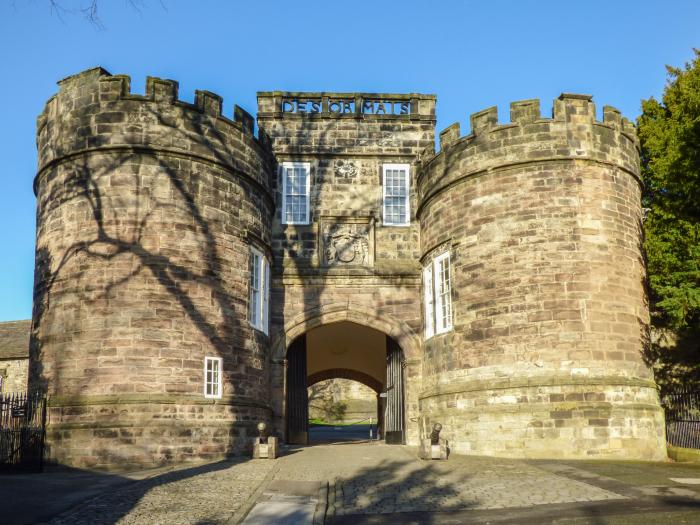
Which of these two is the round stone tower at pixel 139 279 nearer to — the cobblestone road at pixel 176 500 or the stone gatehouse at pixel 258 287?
the stone gatehouse at pixel 258 287

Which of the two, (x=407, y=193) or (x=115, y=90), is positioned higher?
(x=115, y=90)

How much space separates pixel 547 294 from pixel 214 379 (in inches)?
293

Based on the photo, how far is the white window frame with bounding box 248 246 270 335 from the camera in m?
17.2

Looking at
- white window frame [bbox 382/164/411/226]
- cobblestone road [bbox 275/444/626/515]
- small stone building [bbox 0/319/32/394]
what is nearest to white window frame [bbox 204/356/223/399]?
cobblestone road [bbox 275/444/626/515]

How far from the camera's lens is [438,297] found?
17.8m

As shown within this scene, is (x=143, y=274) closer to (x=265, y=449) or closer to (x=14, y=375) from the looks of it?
(x=265, y=449)

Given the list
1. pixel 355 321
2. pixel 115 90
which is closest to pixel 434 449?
pixel 355 321

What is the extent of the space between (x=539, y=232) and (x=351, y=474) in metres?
6.88

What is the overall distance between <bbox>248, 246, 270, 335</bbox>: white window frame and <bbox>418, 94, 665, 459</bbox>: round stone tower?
14.5 ft

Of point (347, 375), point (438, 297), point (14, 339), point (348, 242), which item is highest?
point (348, 242)

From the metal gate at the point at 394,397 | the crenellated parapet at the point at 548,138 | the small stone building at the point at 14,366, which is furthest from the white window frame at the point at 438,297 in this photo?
the small stone building at the point at 14,366

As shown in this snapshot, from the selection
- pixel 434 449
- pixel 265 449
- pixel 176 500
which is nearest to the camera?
pixel 176 500

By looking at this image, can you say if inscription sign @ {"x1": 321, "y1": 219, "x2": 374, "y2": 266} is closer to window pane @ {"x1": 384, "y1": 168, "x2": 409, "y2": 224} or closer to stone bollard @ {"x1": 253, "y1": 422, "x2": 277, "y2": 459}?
window pane @ {"x1": 384, "y1": 168, "x2": 409, "y2": 224}

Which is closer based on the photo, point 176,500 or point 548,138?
point 176,500
